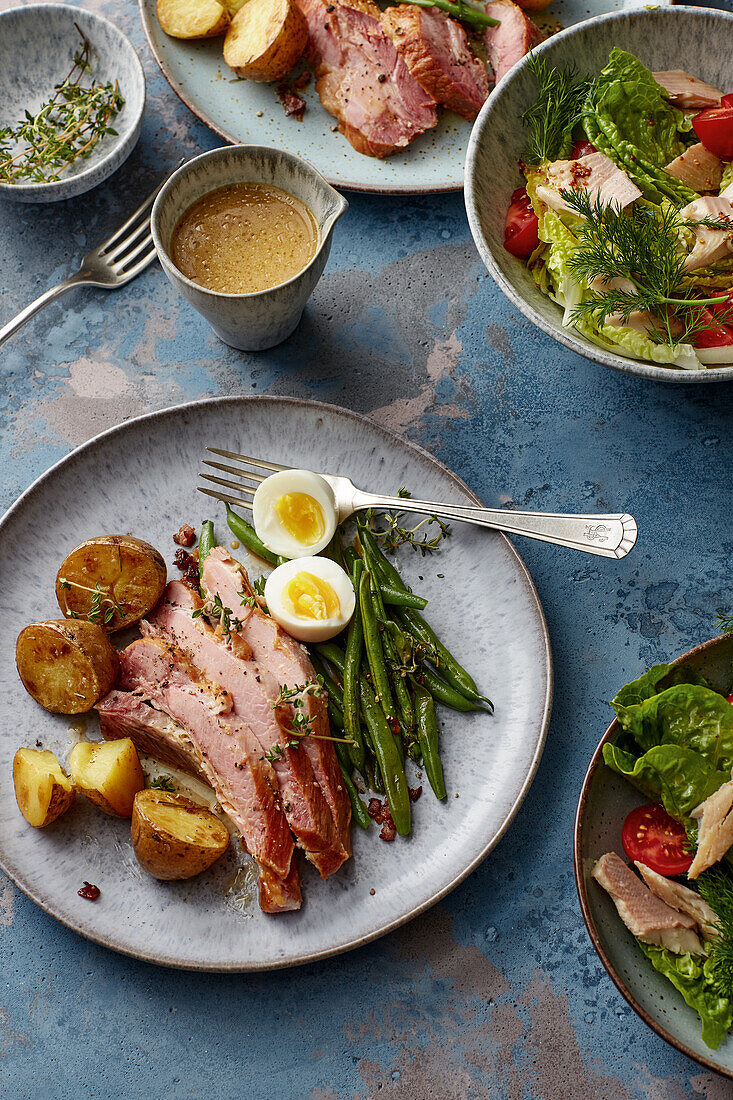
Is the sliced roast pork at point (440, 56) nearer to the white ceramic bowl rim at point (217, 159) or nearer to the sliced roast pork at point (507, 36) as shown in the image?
the sliced roast pork at point (507, 36)

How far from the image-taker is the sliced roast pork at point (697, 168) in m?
3.28

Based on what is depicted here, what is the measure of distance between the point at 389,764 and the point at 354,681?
31cm

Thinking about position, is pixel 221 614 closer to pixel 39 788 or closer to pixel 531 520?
pixel 39 788

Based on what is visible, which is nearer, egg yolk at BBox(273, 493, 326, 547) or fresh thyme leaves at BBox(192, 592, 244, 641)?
fresh thyme leaves at BBox(192, 592, 244, 641)

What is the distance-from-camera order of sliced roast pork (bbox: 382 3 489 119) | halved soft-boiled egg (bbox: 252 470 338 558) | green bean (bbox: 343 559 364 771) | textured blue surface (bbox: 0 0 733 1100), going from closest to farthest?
textured blue surface (bbox: 0 0 733 1100) → green bean (bbox: 343 559 364 771) → halved soft-boiled egg (bbox: 252 470 338 558) → sliced roast pork (bbox: 382 3 489 119)

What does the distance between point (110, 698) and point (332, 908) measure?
103 cm

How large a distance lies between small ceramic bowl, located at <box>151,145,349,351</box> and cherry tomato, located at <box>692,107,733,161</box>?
1.34 meters

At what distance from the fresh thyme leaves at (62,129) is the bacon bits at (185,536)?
1709 millimetres

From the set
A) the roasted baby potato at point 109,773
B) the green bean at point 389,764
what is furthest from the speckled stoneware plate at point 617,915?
the roasted baby potato at point 109,773

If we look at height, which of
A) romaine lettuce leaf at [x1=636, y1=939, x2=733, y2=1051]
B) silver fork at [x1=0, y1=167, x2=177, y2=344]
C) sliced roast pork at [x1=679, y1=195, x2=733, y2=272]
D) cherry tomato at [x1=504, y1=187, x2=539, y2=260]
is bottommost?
romaine lettuce leaf at [x1=636, y1=939, x2=733, y2=1051]

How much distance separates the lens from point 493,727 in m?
3.14

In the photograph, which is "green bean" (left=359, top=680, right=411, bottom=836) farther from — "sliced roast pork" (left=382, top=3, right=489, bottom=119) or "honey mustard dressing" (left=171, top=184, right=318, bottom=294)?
"sliced roast pork" (left=382, top=3, right=489, bottom=119)

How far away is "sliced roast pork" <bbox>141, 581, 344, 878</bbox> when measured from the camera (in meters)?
2.91

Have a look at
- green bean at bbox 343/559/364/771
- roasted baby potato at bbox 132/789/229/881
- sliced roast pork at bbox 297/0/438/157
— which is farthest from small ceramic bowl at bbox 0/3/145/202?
roasted baby potato at bbox 132/789/229/881
